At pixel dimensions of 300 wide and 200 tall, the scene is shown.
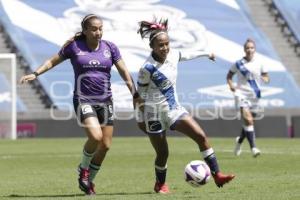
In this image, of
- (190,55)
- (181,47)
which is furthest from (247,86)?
(181,47)

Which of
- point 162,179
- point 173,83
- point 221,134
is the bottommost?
point 221,134

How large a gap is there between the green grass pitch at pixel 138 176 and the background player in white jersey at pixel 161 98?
0.61 metres

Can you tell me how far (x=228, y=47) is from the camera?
42906mm

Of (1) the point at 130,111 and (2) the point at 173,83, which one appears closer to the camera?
(2) the point at 173,83

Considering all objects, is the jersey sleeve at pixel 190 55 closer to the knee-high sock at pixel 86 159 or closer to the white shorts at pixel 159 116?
the white shorts at pixel 159 116

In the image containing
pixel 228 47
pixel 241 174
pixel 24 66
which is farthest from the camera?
pixel 228 47

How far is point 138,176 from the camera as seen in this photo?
14609 millimetres

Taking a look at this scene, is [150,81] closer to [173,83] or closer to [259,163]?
[173,83]

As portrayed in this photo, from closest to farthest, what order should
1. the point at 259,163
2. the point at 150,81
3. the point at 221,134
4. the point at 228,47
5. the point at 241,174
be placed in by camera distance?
the point at 150,81
the point at 241,174
the point at 259,163
the point at 221,134
the point at 228,47

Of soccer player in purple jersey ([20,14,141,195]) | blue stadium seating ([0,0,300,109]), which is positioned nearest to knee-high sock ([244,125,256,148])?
soccer player in purple jersey ([20,14,141,195])

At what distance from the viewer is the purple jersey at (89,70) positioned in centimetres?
1141

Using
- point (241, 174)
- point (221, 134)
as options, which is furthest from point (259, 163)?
point (221, 134)

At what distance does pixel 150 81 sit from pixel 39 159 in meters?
9.37

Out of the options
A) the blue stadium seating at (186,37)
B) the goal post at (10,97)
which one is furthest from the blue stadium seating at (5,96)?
the blue stadium seating at (186,37)
